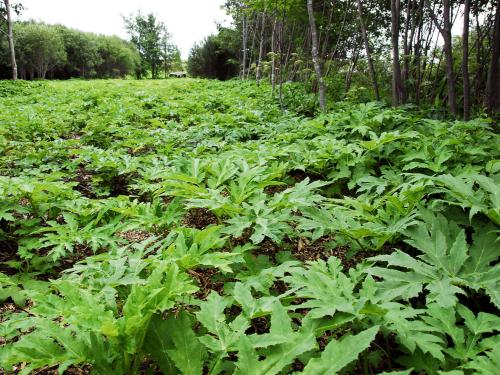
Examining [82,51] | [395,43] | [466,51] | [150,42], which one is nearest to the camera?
[466,51]

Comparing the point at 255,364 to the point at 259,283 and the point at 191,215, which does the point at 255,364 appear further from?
the point at 191,215

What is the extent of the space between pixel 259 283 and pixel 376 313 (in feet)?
2.38

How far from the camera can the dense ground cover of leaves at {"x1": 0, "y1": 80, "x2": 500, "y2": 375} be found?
1518mm

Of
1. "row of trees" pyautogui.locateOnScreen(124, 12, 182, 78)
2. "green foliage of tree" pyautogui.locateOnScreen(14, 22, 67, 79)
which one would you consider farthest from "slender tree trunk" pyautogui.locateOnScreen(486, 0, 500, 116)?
"row of trees" pyautogui.locateOnScreen(124, 12, 182, 78)

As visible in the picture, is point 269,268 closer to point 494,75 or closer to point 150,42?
point 494,75

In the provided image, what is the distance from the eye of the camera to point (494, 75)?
640 centimetres

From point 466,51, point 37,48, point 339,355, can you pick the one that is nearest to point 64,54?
point 37,48

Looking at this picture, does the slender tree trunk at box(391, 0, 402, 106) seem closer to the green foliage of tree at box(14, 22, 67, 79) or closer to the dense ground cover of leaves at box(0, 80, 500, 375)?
the dense ground cover of leaves at box(0, 80, 500, 375)

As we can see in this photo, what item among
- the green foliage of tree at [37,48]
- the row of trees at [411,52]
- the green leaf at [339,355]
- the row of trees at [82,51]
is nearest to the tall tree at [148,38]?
Answer: the row of trees at [82,51]

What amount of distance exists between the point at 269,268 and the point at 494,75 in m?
6.82

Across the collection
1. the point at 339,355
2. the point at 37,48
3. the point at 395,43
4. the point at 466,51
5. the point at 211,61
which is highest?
the point at 37,48

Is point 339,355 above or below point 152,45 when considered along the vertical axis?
below

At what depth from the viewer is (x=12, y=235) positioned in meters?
3.20

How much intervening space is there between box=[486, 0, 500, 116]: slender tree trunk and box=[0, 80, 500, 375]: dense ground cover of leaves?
2.81 meters
